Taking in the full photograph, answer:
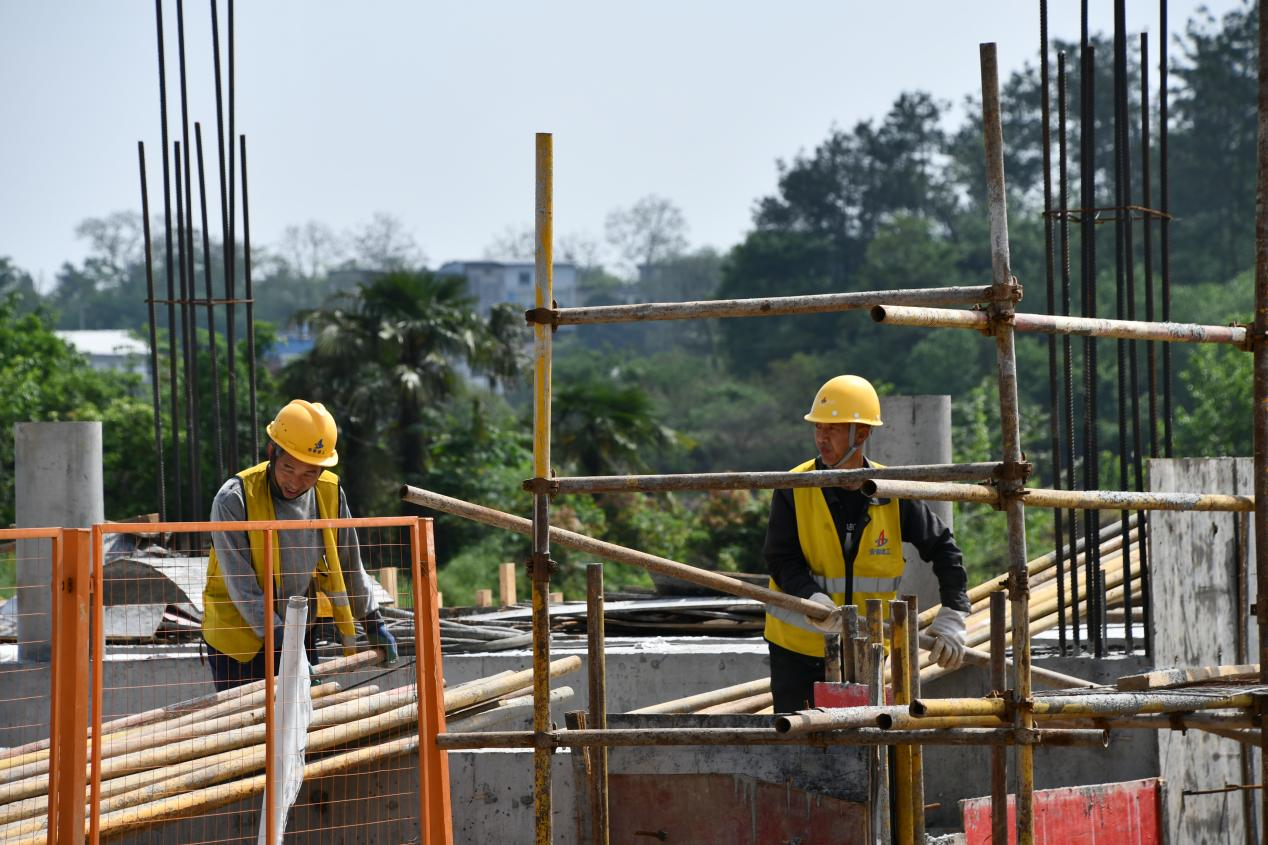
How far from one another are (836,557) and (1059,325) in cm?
194

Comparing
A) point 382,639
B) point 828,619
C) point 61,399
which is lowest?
point 382,639

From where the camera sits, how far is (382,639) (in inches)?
263

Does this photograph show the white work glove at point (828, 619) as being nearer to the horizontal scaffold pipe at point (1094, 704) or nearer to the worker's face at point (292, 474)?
the horizontal scaffold pipe at point (1094, 704)

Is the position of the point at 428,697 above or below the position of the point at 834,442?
below

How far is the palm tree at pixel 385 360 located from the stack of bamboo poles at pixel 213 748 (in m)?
21.4

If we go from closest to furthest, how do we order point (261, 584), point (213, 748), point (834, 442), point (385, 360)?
1. point (213, 748)
2. point (834, 442)
3. point (261, 584)
4. point (385, 360)

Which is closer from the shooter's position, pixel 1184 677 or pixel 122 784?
pixel 1184 677

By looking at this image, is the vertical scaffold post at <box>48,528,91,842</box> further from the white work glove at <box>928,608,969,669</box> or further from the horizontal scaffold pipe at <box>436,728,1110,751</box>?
the white work glove at <box>928,608,969,669</box>

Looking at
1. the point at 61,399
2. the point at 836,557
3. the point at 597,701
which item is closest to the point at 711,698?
the point at 836,557

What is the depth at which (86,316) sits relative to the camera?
4035 inches

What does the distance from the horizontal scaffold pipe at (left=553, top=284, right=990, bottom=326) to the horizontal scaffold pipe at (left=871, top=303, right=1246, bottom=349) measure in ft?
0.24

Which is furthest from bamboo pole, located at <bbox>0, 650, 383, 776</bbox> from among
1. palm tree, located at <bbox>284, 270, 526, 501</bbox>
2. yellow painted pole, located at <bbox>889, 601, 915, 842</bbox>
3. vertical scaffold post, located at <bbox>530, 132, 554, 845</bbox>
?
palm tree, located at <bbox>284, 270, 526, 501</bbox>

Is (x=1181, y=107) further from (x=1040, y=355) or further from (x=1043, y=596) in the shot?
(x=1043, y=596)

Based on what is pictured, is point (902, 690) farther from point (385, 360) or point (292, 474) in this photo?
point (385, 360)
